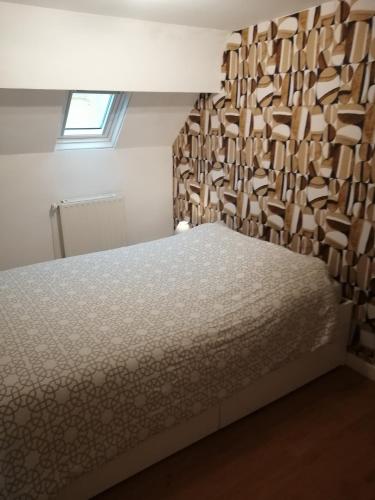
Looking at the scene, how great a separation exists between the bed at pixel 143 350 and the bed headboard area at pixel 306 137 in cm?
23

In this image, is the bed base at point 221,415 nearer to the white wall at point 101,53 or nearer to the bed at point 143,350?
the bed at point 143,350

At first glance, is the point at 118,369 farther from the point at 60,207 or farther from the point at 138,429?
the point at 60,207

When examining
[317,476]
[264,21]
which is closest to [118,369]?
[317,476]

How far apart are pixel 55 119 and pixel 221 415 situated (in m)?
2.26

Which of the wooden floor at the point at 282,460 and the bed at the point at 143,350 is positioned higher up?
the bed at the point at 143,350

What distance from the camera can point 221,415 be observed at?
6.29 ft

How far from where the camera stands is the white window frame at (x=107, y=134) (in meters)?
3.03

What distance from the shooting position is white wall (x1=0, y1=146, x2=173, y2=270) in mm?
2977

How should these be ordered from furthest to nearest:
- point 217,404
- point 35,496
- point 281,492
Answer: point 217,404
point 281,492
point 35,496

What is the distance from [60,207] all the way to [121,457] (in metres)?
2.05

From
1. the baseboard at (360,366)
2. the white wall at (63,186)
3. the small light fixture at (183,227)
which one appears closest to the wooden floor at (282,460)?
the baseboard at (360,366)

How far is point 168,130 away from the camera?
344 centimetres

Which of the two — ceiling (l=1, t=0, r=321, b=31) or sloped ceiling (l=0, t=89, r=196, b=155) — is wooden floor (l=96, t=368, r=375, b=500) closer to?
ceiling (l=1, t=0, r=321, b=31)

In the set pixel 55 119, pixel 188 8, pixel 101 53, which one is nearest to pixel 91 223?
pixel 55 119
